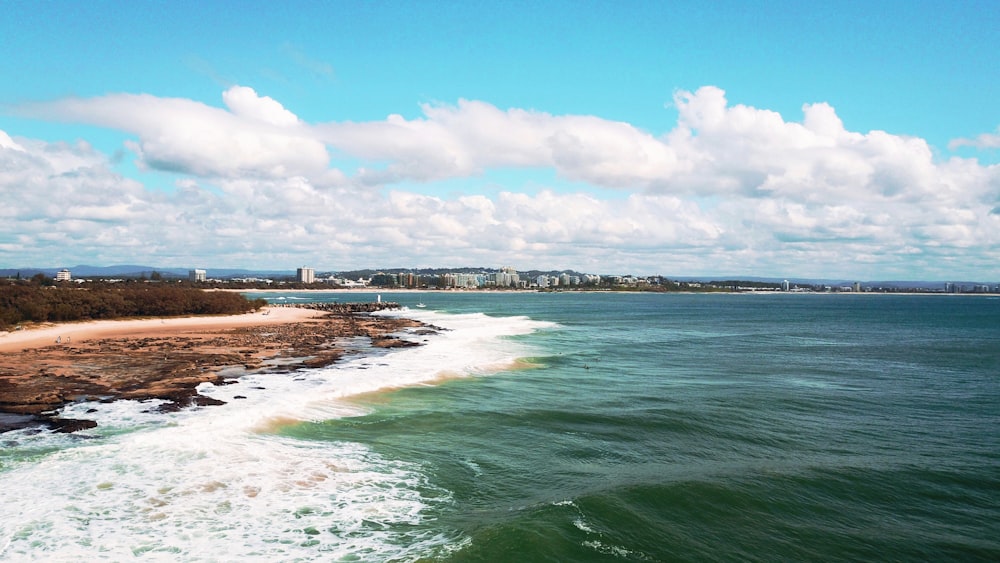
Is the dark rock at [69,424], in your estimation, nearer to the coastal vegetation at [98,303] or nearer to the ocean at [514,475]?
the ocean at [514,475]

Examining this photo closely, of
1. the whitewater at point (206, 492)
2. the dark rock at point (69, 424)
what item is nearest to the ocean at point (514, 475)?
the whitewater at point (206, 492)

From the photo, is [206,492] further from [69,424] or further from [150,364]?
[150,364]

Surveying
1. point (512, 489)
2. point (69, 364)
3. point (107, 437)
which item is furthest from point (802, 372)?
point (69, 364)

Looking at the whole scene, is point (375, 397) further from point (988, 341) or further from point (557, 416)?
point (988, 341)

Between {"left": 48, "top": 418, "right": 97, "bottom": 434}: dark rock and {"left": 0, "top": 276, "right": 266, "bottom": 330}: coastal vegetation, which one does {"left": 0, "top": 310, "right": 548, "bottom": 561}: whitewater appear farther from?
{"left": 0, "top": 276, "right": 266, "bottom": 330}: coastal vegetation

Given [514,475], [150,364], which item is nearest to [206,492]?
[514,475]

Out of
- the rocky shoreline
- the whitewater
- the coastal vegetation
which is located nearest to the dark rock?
the rocky shoreline
